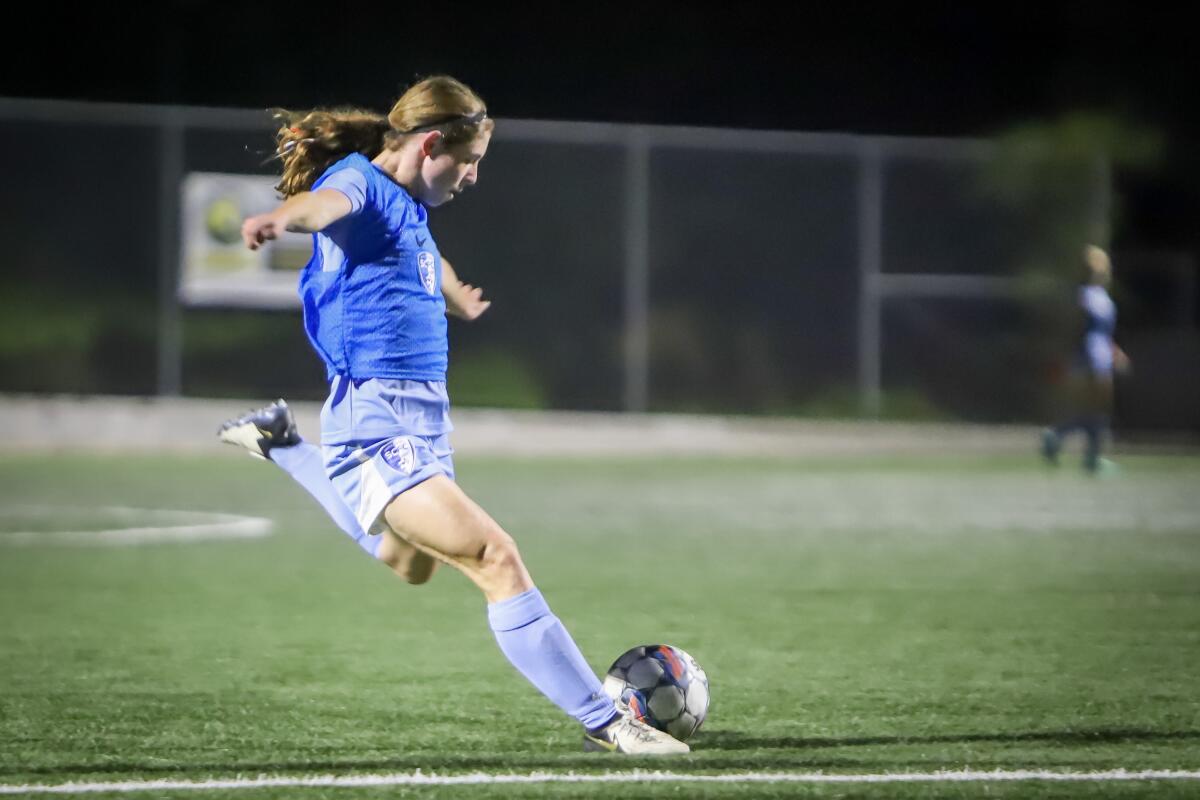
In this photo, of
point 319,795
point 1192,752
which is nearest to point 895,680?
point 1192,752

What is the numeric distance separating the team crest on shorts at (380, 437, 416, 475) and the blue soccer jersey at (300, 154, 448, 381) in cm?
20

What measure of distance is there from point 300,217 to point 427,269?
74 cm

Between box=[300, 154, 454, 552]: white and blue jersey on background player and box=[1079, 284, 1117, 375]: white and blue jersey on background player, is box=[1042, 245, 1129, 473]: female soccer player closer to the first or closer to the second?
box=[1079, 284, 1117, 375]: white and blue jersey on background player

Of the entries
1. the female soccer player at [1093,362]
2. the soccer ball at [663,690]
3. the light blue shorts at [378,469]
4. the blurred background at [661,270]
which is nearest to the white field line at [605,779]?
the soccer ball at [663,690]

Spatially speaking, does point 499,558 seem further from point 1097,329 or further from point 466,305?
point 1097,329

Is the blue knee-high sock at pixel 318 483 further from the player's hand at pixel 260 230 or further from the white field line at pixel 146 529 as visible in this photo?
the white field line at pixel 146 529

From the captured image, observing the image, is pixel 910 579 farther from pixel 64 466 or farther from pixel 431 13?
pixel 431 13

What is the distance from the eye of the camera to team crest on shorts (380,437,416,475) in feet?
17.2

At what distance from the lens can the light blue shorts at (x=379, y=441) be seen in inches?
207

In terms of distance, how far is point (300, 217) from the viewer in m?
4.78

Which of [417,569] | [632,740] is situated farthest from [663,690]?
[417,569]

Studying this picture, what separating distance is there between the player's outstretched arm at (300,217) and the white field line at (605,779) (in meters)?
1.42

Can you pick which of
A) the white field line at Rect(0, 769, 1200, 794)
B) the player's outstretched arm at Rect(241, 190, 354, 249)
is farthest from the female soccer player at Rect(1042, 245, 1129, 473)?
the player's outstretched arm at Rect(241, 190, 354, 249)

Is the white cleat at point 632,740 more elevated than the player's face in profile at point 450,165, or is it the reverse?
the player's face in profile at point 450,165
